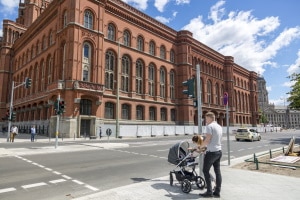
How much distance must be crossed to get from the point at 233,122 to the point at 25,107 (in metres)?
52.0

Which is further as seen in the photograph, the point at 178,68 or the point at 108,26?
the point at 178,68

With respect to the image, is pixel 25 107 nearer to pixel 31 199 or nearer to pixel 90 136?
pixel 90 136

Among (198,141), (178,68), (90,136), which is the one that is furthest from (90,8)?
(198,141)

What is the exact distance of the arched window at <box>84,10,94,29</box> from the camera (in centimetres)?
3313

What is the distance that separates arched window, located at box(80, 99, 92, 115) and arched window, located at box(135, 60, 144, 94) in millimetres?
10696

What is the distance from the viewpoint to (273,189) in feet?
19.3

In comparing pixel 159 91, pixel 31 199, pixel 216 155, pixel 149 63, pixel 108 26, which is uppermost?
pixel 108 26

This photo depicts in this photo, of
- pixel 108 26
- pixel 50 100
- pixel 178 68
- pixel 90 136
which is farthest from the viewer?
pixel 178 68

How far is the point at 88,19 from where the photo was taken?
33.5 metres

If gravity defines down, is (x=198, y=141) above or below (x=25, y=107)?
below

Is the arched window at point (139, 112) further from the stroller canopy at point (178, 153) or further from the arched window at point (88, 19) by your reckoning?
the stroller canopy at point (178, 153)

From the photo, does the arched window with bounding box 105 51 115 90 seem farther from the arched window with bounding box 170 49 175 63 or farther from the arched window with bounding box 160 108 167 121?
the arched window with bounding box 170 49 175 63

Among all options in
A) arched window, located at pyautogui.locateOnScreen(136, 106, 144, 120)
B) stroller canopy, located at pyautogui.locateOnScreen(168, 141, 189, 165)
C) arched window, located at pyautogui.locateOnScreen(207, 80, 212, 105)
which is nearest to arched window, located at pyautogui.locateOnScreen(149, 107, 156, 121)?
arched window, located at pyautogui.locateOnScreen(136, 106, 144, 120)

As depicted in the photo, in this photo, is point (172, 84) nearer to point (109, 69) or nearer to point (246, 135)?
point (109, 69)
